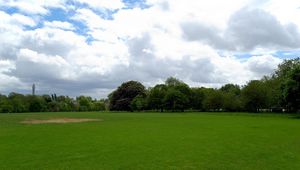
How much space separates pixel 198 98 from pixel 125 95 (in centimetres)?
3414

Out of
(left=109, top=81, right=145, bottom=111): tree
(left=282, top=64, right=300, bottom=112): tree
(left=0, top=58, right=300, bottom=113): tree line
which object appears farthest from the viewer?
(left=109, top=81, right=145, bottom=111): tree

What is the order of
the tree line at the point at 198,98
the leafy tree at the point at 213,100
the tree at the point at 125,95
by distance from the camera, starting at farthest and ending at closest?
the tree at the point at 125,95 → the leafy tree at the point at 213,100 → the tree line at the point at 198,98

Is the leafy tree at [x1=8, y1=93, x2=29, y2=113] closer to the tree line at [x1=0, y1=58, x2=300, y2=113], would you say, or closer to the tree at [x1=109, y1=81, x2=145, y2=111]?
the tree line at [x1=0, y1=58, x2=300, y2=113]

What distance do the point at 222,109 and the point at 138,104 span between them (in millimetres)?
32103

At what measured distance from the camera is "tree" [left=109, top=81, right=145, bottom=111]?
137375 mm

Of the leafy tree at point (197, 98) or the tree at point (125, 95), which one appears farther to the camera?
the tree at point (125, 95)

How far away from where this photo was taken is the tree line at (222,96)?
2505 inches

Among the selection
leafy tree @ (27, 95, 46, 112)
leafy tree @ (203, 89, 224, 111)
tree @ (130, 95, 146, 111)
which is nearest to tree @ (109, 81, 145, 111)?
tree @ (130, 95, 146, 111)

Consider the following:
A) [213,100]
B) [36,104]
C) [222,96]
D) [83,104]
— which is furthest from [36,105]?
[222,96]

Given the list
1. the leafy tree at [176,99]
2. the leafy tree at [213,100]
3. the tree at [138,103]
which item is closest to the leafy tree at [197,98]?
the leafy tree at [176,99]

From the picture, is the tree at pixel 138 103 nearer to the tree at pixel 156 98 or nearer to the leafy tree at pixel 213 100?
the tree at pixel 156 98

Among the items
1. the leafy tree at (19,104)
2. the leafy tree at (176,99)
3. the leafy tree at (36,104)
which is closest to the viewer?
the leafy tree at (176,99)

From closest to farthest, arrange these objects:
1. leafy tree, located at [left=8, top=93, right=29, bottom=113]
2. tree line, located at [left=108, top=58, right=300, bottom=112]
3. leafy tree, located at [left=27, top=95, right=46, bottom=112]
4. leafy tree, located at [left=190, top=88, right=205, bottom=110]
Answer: tree line, located at [left=108, top=58, right=300, bottom=112], leafy tree, located at [left=190, top=88, right=205, bottom=110], leafy tree, located at [left=8, top=93, right=29, bottom=113], leafy tree, located at [left=27, top=95, right=46, bottom=112]

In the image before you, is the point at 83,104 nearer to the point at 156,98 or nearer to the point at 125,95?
the point at 125,95
